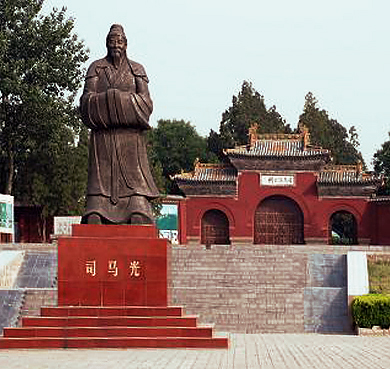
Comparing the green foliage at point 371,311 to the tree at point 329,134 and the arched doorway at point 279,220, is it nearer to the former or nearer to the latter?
the arched doorway at point 279,220

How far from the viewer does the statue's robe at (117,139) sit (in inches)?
550

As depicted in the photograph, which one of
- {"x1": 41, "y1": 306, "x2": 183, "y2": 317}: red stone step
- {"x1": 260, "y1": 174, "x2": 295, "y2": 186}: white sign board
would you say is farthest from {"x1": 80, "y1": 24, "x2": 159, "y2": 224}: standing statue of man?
{"x1": 260, "y1": 174, "x2": 295, "y2": 186}: white sign board

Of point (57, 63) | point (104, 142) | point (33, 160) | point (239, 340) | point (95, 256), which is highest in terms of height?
point (57, 63)

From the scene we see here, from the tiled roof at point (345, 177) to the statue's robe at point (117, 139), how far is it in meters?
25.0

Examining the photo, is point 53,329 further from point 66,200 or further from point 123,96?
point 66,200

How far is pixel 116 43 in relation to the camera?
1429cm

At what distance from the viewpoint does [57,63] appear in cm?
3269

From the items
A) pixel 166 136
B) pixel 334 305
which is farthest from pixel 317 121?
pixel 334 305

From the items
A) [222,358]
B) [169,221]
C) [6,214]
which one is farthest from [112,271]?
[169,221]

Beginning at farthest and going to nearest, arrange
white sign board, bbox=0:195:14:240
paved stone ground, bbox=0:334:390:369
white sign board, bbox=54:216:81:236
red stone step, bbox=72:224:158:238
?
white sign board, bbox=54:216:81:236, white sign board, bbox=0:195:14:240, red stone step, bbox=72:224:158:238, paved stone ground, bbox=0:334:390:369

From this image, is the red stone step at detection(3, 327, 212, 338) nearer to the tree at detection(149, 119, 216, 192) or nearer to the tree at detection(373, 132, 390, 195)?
the tree at detection(373, 132, 390, 195)

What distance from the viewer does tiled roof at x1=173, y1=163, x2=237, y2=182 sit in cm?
3869

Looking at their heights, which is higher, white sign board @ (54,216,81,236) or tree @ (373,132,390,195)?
tree @ (373,132,390,195)

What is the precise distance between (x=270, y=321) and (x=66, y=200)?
1806 centimetres
